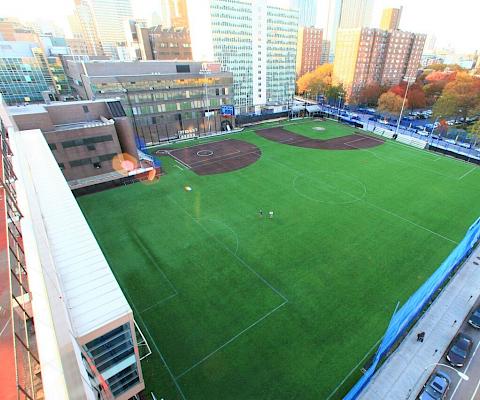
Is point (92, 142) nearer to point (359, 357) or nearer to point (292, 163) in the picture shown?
point (292, 163)

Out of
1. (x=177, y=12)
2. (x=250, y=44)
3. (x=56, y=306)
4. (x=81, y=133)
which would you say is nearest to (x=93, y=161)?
(x=81, y=133)

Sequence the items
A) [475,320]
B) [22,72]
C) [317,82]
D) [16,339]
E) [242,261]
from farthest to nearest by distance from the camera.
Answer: [317,82], [22,72], [242,261], [475,320], [16,339]

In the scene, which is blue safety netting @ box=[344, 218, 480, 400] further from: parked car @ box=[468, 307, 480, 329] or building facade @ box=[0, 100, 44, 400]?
building facade @ box=[0, 100, 44, 400]

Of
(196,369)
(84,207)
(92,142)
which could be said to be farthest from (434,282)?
(92,142)

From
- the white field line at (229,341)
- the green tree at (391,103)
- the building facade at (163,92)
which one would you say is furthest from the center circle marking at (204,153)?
the green tree at (391,103)

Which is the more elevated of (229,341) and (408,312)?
(408,312)

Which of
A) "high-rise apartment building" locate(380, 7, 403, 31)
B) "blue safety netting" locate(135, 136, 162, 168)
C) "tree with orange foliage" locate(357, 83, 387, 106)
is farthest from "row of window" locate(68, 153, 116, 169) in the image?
"high-rise apartment building" locate(380, 7, 403, 31)

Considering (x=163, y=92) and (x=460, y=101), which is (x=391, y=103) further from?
(x=163, y=92)
